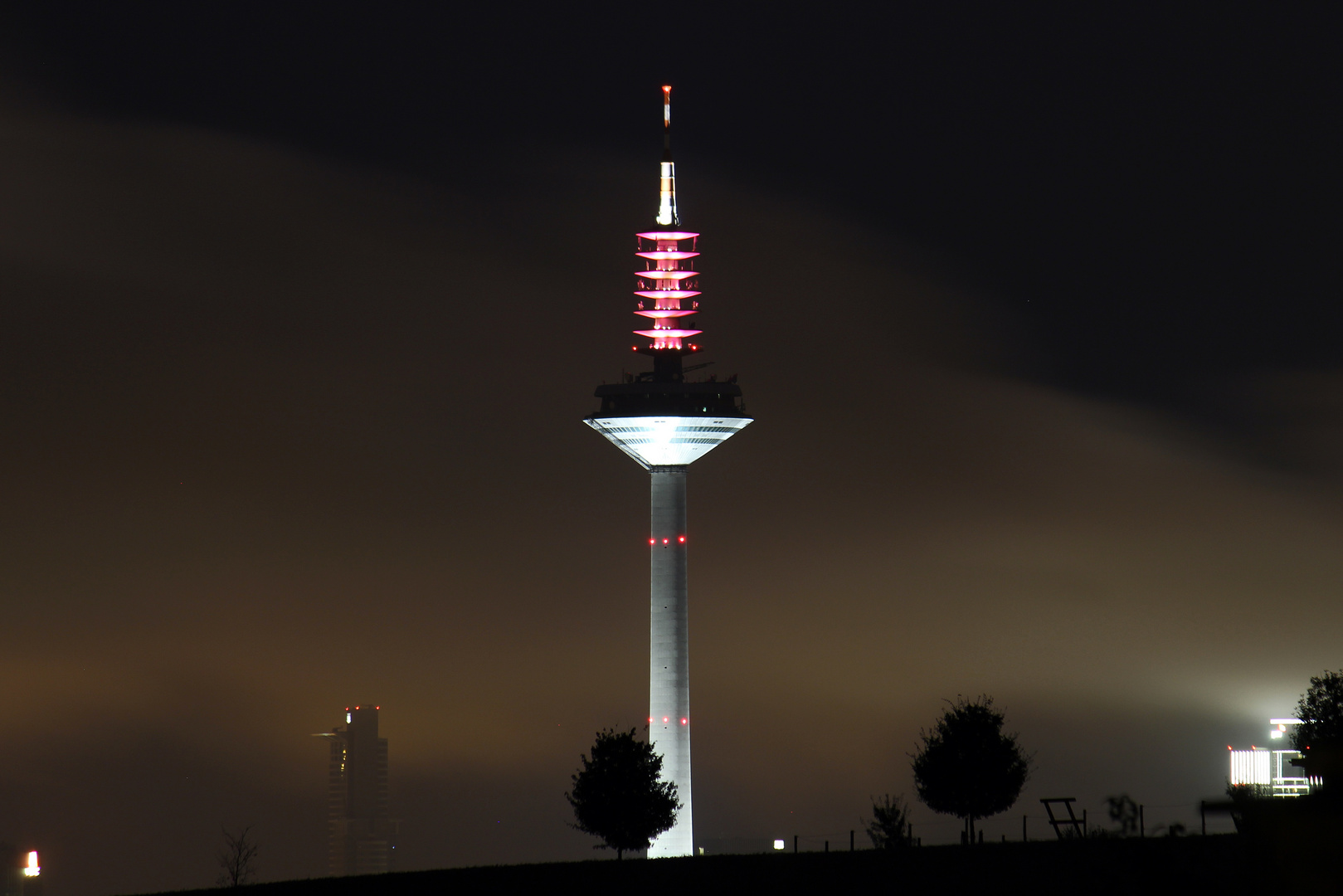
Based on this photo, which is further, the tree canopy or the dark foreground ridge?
the tree canopy

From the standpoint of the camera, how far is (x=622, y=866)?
299 feet

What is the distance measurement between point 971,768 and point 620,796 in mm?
25075

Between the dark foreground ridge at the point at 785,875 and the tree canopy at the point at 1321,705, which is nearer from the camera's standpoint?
the dark foreground ridge at the point at 785,875

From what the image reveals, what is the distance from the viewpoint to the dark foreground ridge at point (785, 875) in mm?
82213

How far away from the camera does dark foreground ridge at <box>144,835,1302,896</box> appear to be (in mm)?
82213

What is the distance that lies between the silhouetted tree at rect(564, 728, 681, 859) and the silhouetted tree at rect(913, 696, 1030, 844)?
65.8 feet

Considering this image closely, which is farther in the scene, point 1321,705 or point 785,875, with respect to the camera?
point 1321,705

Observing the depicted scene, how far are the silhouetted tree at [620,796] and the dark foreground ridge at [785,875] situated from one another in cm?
3583

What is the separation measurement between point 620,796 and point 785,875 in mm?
43830

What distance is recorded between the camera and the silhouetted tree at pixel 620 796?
130m

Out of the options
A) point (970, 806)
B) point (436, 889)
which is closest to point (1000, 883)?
point (436, 889)

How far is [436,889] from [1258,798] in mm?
56655

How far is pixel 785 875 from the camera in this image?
288ft

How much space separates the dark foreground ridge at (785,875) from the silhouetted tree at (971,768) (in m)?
25.9
